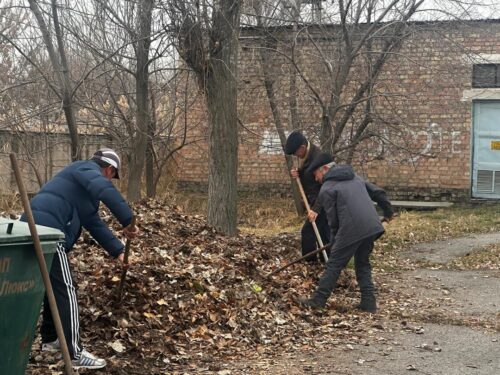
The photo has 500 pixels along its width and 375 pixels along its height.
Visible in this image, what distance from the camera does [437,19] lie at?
1138 cm

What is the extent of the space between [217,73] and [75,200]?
189 inches

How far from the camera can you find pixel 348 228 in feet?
23.9

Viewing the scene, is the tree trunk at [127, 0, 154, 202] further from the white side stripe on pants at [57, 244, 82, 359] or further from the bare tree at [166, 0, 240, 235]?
the white side stripe on pants at [57, 244, 82, 359]

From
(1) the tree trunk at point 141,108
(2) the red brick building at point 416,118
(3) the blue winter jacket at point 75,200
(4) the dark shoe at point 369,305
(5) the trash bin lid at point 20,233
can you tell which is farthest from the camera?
(2) the red brick building at point 416,118

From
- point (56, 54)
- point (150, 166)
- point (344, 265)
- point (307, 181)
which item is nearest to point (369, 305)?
point (344, 265)

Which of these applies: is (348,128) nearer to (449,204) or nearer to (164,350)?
(449,204)

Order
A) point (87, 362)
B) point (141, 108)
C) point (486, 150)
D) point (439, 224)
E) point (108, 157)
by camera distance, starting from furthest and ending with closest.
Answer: point (486, 150)
point (439, 224)
point (141, 108)
point (108, 157)
point (87, 362)

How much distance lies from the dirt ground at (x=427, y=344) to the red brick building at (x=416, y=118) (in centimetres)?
434

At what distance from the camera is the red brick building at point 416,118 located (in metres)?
12.2

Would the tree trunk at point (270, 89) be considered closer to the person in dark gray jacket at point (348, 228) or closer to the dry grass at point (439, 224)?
the dry grass at point (439, 224)

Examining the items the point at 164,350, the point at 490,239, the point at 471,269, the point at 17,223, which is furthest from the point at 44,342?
the point at 490,239

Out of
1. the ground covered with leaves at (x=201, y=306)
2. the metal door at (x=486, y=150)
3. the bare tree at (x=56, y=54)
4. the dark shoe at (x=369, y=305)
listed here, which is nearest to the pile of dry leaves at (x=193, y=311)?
the ground covered with leaves at (x=201, y=306)

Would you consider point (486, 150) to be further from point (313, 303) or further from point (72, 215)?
point (72, 215)

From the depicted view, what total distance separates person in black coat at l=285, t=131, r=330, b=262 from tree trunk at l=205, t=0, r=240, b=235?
111cm
